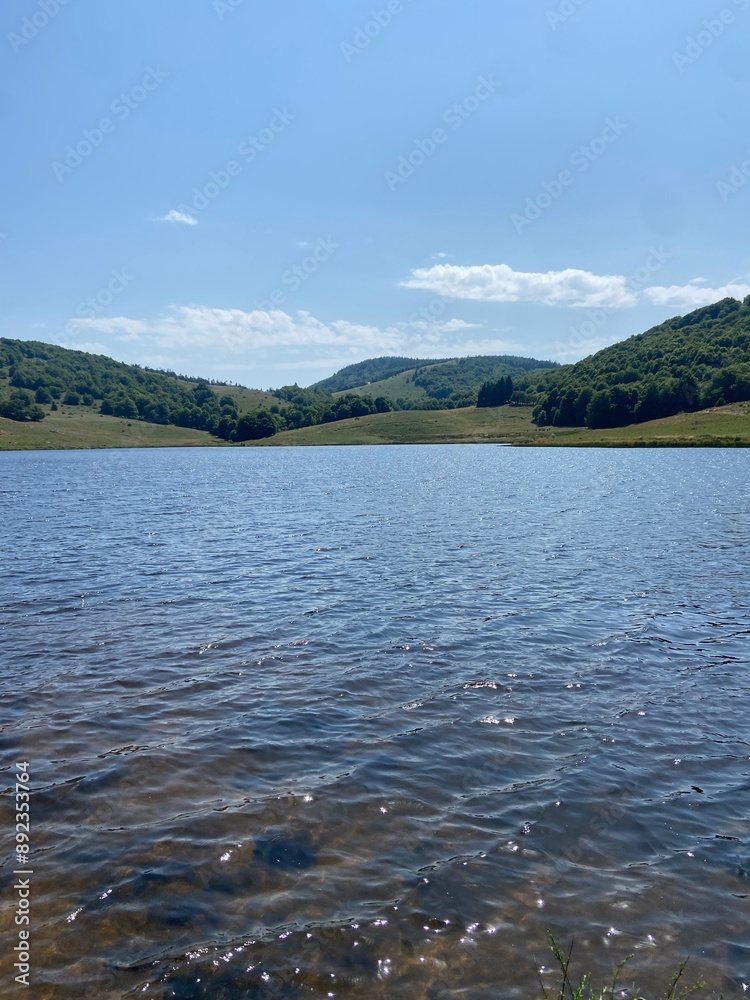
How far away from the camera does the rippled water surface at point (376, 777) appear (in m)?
8.23

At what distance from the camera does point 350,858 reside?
10.1 metres

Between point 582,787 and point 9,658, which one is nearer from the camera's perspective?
point 582,787

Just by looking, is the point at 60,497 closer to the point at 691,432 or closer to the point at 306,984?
the point at 306,984

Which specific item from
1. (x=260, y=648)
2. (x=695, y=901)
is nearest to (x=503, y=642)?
(x=260, y=648)

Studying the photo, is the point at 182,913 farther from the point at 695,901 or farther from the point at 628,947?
the point at 695,901

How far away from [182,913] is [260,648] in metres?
11.8

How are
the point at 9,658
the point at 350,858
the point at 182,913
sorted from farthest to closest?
the point at 9,658, the point at 350,858, the point at 182,913

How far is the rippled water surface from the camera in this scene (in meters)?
8.23

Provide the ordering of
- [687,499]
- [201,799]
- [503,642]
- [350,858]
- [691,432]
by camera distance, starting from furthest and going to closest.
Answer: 1. [691,432]
2. [687,499]
3. [503,642]
4. [201,799]
5. [350,858]

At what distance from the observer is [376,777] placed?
494 inches

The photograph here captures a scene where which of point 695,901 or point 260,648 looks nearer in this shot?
point 695,901

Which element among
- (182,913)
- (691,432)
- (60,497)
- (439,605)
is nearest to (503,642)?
(439,605)

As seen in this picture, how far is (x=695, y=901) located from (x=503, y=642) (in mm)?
12076

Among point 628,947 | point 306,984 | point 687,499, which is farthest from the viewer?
point 687,499
